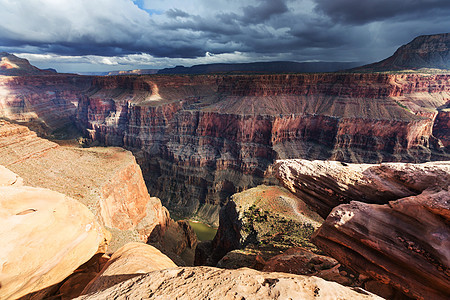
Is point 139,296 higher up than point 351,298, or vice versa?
point 351,298

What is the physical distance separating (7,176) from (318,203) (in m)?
18.8

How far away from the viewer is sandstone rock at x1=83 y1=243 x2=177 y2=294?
827 centimetres

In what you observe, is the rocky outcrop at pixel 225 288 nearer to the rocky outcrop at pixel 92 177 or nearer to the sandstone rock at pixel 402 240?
the sandstone rock at pixel 402 240

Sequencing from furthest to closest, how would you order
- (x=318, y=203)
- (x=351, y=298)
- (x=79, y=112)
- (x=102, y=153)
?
(x=79, y=112) → (x=102, y=153) → (x=318, y=203) → (x=351, y=298)

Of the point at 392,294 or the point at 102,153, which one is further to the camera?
the point at 102,153

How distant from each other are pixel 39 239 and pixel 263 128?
60631 millimetres

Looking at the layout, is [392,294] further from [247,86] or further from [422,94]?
[422,94]

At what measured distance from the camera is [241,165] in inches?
2456

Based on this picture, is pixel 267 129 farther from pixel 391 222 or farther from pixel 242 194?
pixel 391 222

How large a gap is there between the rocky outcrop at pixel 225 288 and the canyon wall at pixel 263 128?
165 ft

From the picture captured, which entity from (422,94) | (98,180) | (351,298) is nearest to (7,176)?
(98,180)

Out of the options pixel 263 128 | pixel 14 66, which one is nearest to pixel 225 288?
pixel 263 128

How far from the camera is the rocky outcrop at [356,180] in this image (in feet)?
29.7

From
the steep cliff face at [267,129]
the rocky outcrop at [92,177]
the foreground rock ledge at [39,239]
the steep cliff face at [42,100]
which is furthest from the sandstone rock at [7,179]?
the steep cliff face at [42,100]
